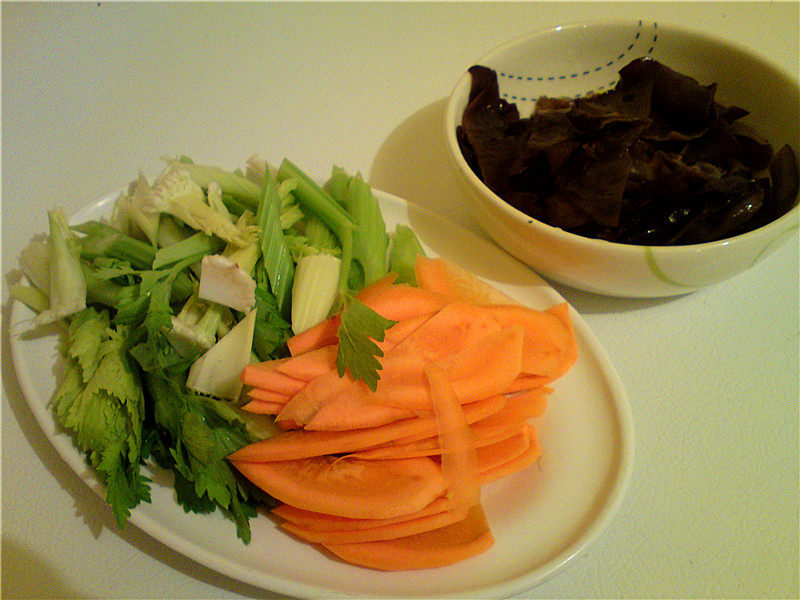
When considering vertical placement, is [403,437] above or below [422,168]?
below

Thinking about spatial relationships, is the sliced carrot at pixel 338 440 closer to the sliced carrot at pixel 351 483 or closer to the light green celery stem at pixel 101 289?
the sliced carrot at pixel 351 483

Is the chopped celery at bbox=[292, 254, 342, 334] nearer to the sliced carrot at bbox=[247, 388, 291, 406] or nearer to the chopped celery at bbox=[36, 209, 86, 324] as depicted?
the sliced carrot at bbox=[247, 388, 291, 406]

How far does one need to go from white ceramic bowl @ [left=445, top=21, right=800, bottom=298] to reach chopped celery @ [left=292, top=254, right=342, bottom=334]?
1.34 feet

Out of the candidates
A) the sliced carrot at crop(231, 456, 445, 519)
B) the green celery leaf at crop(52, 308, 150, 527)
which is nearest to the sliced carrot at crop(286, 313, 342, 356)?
the sliced carrot at crop(231, 456, 445, 519)

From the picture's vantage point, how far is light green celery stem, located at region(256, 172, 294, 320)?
1241 millimetres

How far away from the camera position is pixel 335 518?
3.26 ft

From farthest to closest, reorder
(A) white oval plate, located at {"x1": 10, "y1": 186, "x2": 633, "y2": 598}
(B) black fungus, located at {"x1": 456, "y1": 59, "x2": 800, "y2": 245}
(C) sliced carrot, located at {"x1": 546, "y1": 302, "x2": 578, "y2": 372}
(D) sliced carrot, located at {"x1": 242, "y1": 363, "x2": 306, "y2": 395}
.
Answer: (B) black fungus, located at {"x1": 456, "y1": 59, "x2": 800, "y2": 245} < (C) sliced carrot, located at {"x1": 546, "y1": 302, "x2": 578, "y2": 372} < (D) sliced carrot, located at {"x1": 242, "y1": 363, "x2": 306, "y2": 395} < (A) white oval plate, located at {"x1": 10, "y1": 186, "x2": 633, "y2": 598}

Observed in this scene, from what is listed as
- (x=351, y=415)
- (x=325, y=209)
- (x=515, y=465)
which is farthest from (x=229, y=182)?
(x=515, y=465)

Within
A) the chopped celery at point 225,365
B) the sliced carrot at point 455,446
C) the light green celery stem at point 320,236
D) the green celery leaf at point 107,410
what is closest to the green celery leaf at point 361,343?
the sliced carrot at point 455,446

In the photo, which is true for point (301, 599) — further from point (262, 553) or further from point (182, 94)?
point (182, 94)

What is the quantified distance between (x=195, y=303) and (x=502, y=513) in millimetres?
829

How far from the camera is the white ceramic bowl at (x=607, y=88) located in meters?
1.15

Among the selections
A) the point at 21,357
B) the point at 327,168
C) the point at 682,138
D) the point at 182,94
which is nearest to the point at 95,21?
the point at 182,94

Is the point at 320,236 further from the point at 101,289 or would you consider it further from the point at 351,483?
the point at 351,483
